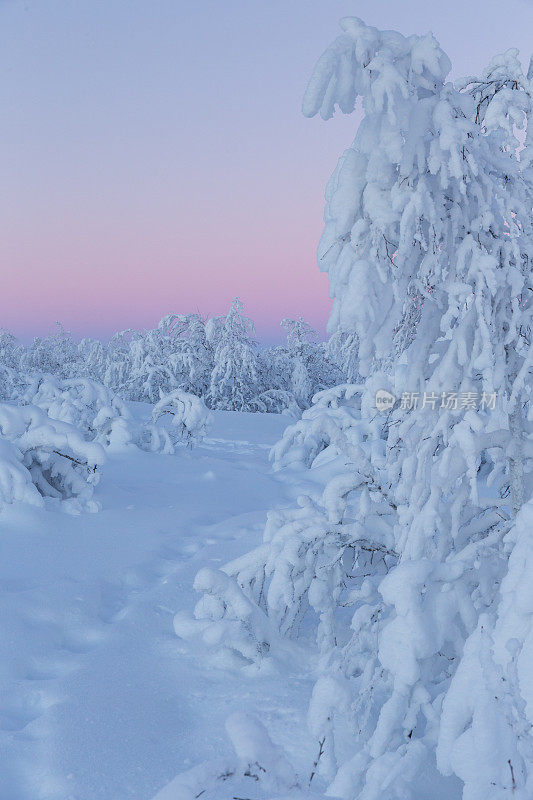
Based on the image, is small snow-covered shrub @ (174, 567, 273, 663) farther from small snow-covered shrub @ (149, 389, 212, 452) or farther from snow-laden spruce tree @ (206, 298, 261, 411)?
snow-laden spruce tree @ (206, 298, 261, 411)

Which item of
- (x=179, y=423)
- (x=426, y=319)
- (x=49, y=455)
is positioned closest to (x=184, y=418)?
(x=179, y=423)

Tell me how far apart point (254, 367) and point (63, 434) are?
1670 cm

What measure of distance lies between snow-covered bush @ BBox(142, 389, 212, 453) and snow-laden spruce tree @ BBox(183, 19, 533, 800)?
736 cm

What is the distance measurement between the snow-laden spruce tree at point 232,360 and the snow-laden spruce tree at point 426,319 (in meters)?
18.8

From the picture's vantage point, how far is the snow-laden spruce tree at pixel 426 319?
7.31 feet

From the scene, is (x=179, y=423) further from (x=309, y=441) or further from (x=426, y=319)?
(x=426, y=319)

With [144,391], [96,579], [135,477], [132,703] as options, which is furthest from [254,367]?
[132,703]

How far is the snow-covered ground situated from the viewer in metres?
2.55

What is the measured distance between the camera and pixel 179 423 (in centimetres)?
1064

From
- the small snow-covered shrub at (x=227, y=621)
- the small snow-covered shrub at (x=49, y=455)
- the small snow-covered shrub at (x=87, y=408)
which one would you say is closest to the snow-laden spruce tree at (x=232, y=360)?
the small snow-covered shrub at (x=87, y=408)
